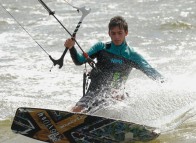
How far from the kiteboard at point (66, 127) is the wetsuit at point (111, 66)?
79cm

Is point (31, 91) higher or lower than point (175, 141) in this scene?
lower

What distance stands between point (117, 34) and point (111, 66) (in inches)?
17.3

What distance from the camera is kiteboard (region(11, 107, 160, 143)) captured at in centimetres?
575

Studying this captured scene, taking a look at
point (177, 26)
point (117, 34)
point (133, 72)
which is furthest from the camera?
point (177, 26)

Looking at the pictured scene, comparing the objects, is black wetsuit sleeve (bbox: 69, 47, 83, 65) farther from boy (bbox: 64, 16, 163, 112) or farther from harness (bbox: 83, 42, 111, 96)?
harness (bbox: 83, 42, 111, 96)

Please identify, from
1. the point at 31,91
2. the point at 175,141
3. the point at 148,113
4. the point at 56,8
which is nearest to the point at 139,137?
the point at 175,141

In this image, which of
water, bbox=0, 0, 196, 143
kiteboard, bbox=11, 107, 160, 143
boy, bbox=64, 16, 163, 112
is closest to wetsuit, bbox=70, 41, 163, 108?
boy, bbox=64, 16, 163, 112

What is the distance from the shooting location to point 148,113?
7.09m

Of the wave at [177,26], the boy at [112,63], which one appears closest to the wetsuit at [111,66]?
the boy at [112,63]

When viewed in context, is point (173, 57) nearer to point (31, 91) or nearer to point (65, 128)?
point (31, 91)

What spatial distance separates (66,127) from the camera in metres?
5.79

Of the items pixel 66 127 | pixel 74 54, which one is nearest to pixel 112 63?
pixel 74 54

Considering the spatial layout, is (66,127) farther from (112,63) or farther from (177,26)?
(177,26)

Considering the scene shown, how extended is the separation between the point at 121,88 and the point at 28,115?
1.53 m
